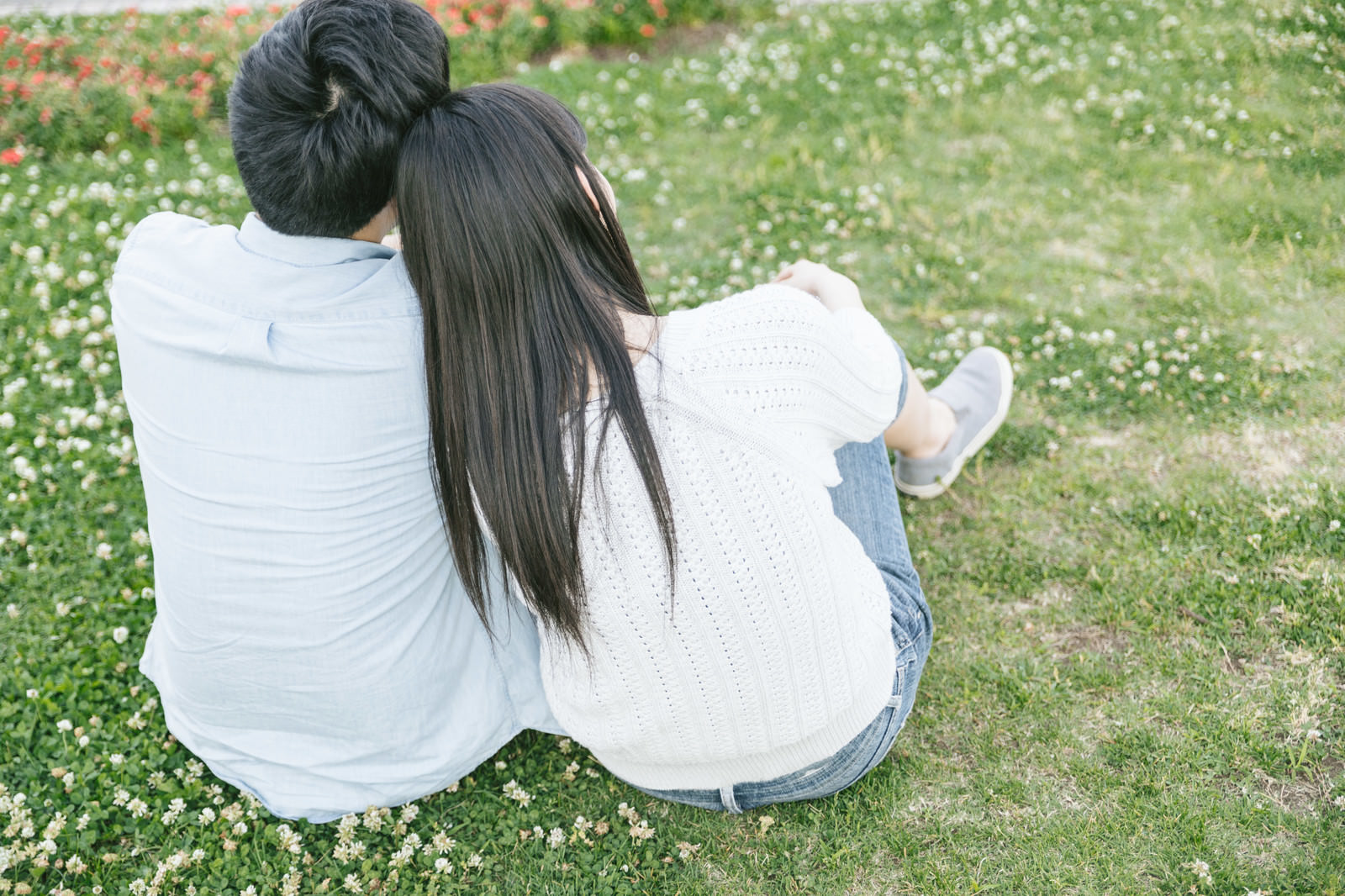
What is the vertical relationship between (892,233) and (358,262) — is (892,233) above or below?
below

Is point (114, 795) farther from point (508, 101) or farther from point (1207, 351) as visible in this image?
point (1207, 351)

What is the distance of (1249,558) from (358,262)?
314 cm

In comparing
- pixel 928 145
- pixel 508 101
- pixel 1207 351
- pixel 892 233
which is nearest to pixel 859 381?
pixel 508 101

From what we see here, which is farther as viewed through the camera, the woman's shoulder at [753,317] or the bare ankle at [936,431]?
the bare ankle at [936,431]

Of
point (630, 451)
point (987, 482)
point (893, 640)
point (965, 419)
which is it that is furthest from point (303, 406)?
point (987, 482)

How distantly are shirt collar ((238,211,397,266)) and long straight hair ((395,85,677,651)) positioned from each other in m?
0.31

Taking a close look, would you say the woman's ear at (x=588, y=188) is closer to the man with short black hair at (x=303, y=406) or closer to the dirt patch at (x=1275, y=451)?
the man with short black hair at (x=303, y=406)

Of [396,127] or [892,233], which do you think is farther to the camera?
[892,233]

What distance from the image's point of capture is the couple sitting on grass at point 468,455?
210 centimetres

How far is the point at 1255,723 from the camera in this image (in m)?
3.16

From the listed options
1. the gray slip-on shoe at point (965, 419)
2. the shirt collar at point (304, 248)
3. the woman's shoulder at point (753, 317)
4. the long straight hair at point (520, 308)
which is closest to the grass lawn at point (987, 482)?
the gray slip-on shoe at point (965, 419)

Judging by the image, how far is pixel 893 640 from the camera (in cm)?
278

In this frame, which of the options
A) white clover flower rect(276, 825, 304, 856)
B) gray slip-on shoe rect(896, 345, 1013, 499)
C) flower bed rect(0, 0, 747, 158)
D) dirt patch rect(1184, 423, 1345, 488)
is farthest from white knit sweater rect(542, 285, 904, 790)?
flower bed rect(0, 0, 747, 158)

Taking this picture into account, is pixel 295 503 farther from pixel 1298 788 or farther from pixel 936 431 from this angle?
pixel 1298 788
